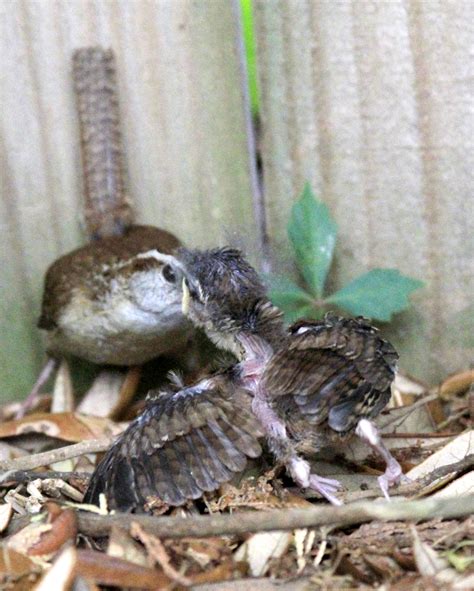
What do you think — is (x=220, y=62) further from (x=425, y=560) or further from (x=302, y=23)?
(x=425, y=560)

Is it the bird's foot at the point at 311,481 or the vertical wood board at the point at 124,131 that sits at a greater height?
the vertical wood board at the point at 124,131

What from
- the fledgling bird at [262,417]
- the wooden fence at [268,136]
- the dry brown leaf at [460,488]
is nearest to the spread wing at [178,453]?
the fledgling bird at [262,417]

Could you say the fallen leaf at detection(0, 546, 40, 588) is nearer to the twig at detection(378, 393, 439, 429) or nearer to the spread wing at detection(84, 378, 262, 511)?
the spread wing at detection(84, 378, 262, 511)

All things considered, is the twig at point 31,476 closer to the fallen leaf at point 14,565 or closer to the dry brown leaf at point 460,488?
the fallen leaf at point 14,565

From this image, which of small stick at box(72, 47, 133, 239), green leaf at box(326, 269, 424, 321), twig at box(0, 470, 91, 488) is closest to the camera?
twig at box(0, 470, 91, 488)

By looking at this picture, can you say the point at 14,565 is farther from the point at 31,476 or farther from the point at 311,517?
the point at 311,517

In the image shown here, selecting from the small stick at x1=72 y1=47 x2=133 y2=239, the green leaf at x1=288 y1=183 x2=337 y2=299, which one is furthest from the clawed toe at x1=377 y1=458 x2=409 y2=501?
the small stick at x1=72 y1=47 x2=133 y2=239

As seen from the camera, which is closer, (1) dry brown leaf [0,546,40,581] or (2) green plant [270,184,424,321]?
(1) dry brown leaf [0,546,40,581]
